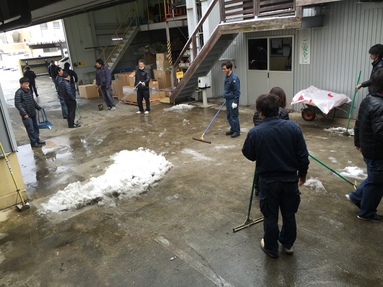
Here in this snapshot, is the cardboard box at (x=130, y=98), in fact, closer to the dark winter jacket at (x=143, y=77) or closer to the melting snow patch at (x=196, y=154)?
the dark winter jacket at (x=143, y=77)

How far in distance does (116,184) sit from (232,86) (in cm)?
346

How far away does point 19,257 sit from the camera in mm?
3695

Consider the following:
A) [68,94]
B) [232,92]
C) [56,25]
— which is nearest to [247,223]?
[232,92]

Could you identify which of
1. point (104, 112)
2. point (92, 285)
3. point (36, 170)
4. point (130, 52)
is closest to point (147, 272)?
point (92, 285)

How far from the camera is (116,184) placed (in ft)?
16.7

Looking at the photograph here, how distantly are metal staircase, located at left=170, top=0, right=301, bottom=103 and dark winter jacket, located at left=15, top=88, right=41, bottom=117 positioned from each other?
490 cm

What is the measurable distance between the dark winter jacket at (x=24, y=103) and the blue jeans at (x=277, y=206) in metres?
6.42

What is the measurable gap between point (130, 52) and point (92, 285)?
674 inches

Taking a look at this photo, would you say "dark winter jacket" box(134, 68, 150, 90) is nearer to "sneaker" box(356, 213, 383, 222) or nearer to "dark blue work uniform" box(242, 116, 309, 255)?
"dark blue work uniform" box(242, 116, 309, 255)

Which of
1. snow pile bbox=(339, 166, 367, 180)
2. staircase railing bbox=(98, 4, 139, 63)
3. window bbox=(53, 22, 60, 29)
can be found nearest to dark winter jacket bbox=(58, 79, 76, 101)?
snow pile bbox=(339, 166, 367, 180)

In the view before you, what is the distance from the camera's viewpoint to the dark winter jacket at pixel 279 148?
2.85 metres

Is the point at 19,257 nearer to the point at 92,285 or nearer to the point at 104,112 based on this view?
the point at 92,285

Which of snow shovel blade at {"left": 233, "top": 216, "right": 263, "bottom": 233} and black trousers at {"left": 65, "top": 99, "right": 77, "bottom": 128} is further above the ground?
black trousers at {"left": 65, "top": 99, "right": 77, "bottom": 128}

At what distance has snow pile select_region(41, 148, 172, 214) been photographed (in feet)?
15.7
